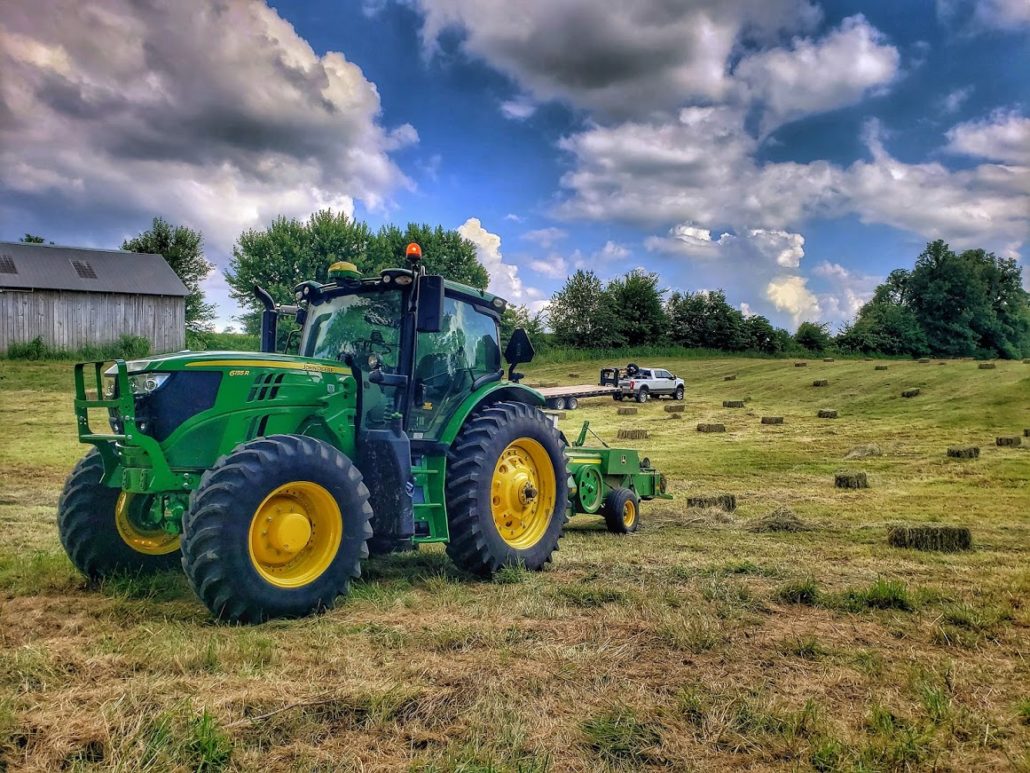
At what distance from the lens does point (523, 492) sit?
6.98 m

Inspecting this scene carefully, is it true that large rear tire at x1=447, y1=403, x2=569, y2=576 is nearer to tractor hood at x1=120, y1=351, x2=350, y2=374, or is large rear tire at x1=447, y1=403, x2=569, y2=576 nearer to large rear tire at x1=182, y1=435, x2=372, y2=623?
large rear tire at x1=182, y1=435, x2=372, y2=623

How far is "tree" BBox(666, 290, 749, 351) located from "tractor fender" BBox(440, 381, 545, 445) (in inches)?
Result: 1953

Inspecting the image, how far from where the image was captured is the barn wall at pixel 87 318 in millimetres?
34031

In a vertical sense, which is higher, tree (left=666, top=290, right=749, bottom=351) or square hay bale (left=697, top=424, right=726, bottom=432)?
tree (left=666, top=290, right=749, bottom=351)


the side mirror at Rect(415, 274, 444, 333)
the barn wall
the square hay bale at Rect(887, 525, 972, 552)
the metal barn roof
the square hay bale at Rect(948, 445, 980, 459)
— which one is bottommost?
the square hay bale at Rect(887, 525, 972, 552)

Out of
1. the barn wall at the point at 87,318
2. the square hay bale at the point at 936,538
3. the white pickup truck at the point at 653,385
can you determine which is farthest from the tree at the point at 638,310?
the square hay bale at the point at 936,538

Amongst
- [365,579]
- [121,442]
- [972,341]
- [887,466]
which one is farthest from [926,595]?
[972,341]

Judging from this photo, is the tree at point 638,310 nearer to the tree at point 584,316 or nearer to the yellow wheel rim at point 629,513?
the tree at point 584,316

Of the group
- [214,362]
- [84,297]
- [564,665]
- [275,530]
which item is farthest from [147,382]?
[84,297]

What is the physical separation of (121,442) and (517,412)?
312cm

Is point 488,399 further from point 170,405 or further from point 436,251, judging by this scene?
point 436,251

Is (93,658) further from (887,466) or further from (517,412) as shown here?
(887,466)

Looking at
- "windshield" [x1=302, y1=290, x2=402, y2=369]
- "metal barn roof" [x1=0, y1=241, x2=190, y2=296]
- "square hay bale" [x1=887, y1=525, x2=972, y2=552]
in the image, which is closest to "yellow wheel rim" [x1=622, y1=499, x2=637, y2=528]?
"square hay bale" [x1=887, y1=525, x2=972, y2=552]

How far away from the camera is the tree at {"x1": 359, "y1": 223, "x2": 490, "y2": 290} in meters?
52.3
